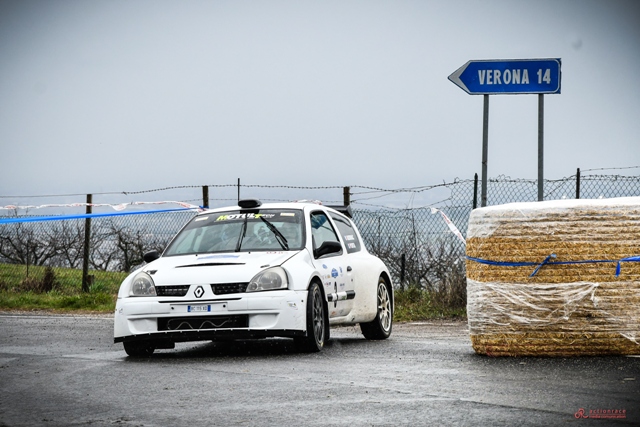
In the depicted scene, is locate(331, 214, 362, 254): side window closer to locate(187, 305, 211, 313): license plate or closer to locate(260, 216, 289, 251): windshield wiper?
locate(260, 216, 289, 251): windshield wiper

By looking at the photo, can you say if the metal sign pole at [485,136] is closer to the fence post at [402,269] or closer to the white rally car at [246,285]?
the white rally car at [246,285]

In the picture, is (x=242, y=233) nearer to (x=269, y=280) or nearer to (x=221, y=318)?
(x=269, y=280)

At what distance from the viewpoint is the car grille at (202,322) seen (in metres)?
10.7

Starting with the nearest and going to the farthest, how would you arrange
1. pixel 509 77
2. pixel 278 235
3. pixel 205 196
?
pixel 278 235
pixel 509 77
pixel 205 196

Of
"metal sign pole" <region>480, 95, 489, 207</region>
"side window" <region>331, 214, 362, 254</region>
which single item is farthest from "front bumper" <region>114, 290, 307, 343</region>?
"metal sign pole" <region>480, 95, 489, 207</region>

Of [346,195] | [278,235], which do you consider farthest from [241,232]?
[346,195]

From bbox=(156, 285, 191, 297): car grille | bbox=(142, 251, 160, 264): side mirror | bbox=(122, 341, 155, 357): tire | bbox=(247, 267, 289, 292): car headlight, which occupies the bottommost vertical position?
bbox=(122, 341, 155, 357): tire

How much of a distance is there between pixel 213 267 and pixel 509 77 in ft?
16.6

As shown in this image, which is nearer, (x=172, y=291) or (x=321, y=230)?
(x=172, y=291)

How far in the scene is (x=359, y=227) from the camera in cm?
1903

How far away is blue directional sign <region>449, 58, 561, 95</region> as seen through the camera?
13898mm

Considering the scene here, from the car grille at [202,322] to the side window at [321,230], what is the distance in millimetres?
1810

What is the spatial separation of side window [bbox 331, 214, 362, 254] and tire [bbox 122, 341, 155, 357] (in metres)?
2.94

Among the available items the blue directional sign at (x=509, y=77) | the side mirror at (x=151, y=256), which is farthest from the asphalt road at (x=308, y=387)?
the blue directional sign at (x=509, y=77)
